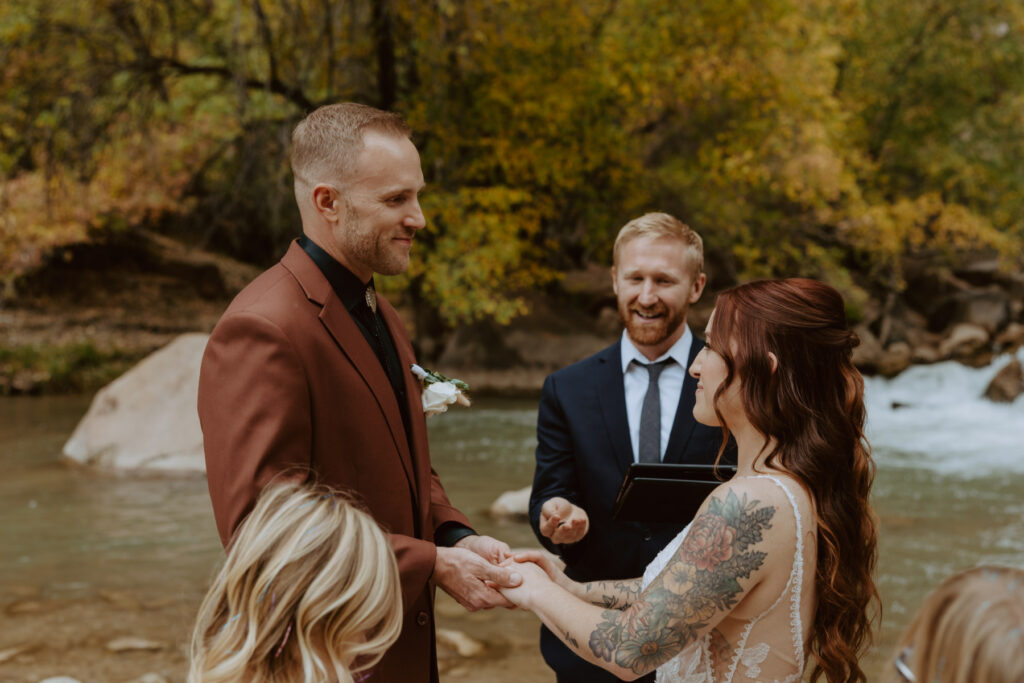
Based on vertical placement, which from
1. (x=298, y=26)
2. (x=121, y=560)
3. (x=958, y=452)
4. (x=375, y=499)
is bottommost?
(x=958, y=452)

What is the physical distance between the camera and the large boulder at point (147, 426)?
1040cm

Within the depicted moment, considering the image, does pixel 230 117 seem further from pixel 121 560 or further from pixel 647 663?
pixel 647 663

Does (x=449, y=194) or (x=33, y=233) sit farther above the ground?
(x=449, y=194)

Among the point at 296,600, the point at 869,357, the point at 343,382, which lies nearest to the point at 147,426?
the point at 343,382

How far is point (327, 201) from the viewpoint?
2545 mm

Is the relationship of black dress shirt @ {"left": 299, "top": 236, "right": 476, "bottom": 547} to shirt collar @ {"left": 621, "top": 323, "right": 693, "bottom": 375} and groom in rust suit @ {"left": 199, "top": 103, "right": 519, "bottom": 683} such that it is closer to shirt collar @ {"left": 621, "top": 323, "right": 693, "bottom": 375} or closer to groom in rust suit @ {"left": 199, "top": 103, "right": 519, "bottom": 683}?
groom in rust suit @ {"left": 199, "top": 103, "right": 519, "bottom": 683}

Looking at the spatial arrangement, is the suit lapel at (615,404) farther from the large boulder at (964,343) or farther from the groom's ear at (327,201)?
the large boulder at (964,343)

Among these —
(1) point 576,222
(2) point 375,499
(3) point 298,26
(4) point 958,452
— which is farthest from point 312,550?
(1) point 576,222

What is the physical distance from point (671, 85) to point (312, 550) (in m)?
13.0

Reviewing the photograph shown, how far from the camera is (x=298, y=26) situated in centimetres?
1027

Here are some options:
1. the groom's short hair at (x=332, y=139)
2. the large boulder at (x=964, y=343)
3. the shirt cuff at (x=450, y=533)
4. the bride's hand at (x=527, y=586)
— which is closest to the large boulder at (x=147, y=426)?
the shirt cuff at (x=450, y=533)

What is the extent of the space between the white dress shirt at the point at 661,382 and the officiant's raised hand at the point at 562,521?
→ 428 millimetres

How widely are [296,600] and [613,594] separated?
117cm

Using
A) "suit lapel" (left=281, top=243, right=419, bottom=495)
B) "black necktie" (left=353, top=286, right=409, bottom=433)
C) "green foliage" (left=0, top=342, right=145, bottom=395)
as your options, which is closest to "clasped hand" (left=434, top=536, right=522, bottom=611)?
"suit lapel" (left=281, top=243, right=419, bottom=495)
